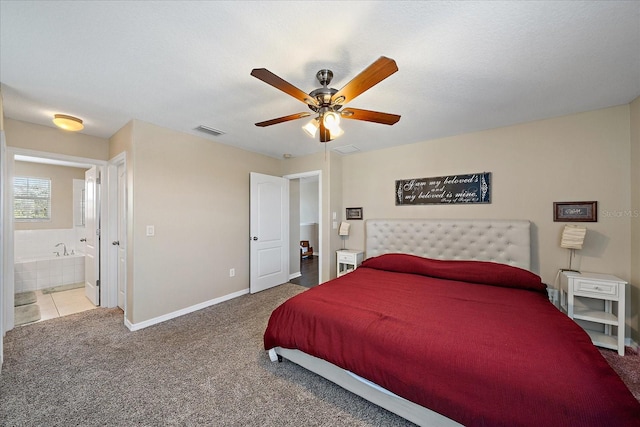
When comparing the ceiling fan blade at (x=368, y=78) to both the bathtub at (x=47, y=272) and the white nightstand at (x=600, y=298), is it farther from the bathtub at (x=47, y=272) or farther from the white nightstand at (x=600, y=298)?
the bathtub at (x=47, y=272)

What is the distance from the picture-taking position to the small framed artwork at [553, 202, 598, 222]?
2.53 meters

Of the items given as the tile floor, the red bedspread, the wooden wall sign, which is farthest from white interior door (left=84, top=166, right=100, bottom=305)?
the wooden wall sign

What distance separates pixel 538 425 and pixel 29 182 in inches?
296

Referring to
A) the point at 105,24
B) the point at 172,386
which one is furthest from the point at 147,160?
the point at 172,386

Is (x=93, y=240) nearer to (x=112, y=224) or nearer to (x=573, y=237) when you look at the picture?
(x=112, y=224)

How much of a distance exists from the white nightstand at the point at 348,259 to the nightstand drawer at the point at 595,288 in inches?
95.3

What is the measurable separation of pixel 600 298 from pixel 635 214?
91 cm

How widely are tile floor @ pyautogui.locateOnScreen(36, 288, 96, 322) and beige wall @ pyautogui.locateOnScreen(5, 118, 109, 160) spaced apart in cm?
211

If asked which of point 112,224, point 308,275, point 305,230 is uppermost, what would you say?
point 112,224

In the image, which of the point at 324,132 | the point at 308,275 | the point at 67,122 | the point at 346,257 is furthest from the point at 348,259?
the point at 67,122

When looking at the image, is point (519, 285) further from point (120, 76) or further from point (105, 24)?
point (120, 76)

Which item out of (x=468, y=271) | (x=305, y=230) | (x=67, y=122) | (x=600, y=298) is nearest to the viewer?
(x=600, y=298)

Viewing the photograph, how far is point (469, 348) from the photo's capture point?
1363 millimetres

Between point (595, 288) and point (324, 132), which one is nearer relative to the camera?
Answer: point (324, 132)
